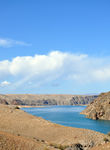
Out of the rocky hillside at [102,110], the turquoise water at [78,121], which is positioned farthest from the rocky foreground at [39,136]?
the rocky hillside at [102,110]

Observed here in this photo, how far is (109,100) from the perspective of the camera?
9588 cm

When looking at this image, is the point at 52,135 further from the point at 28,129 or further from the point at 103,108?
the point at 103,108

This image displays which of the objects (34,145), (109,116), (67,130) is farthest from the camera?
(109,116)

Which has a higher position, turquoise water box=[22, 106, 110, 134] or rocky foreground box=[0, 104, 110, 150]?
rocky foreground box=[0, 104, 110, 150]

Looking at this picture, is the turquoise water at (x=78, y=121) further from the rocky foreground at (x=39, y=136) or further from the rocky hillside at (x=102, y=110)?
the rocky foreground at (x=39, y=136)

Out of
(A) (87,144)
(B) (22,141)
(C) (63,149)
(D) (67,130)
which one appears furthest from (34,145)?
(D) (67,130)

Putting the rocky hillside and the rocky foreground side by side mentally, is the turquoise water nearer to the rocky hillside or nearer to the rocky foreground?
the rocky hillside

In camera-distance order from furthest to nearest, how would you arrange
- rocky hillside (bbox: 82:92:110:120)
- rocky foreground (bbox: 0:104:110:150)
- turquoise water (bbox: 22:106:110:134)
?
1. rocky hillside (bbox: 82:92:110:120)
2. turquoise water (bbox: 22:106:110:134)
3. rocky foreground (bbox: 0:104:110:150)

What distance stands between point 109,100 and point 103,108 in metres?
4.52

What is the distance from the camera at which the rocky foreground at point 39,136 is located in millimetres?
26236

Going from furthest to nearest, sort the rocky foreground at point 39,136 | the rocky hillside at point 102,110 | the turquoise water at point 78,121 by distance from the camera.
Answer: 1. the rocky hillside at point 102,110
2. the turquoise water at point 78,121
3. the rocky foreground at point 39,136

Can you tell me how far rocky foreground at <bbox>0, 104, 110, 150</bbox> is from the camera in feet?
86.1

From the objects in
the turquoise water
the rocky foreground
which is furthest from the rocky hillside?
the rocky foreground

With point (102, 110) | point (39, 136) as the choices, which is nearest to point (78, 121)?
point (102, 110)
